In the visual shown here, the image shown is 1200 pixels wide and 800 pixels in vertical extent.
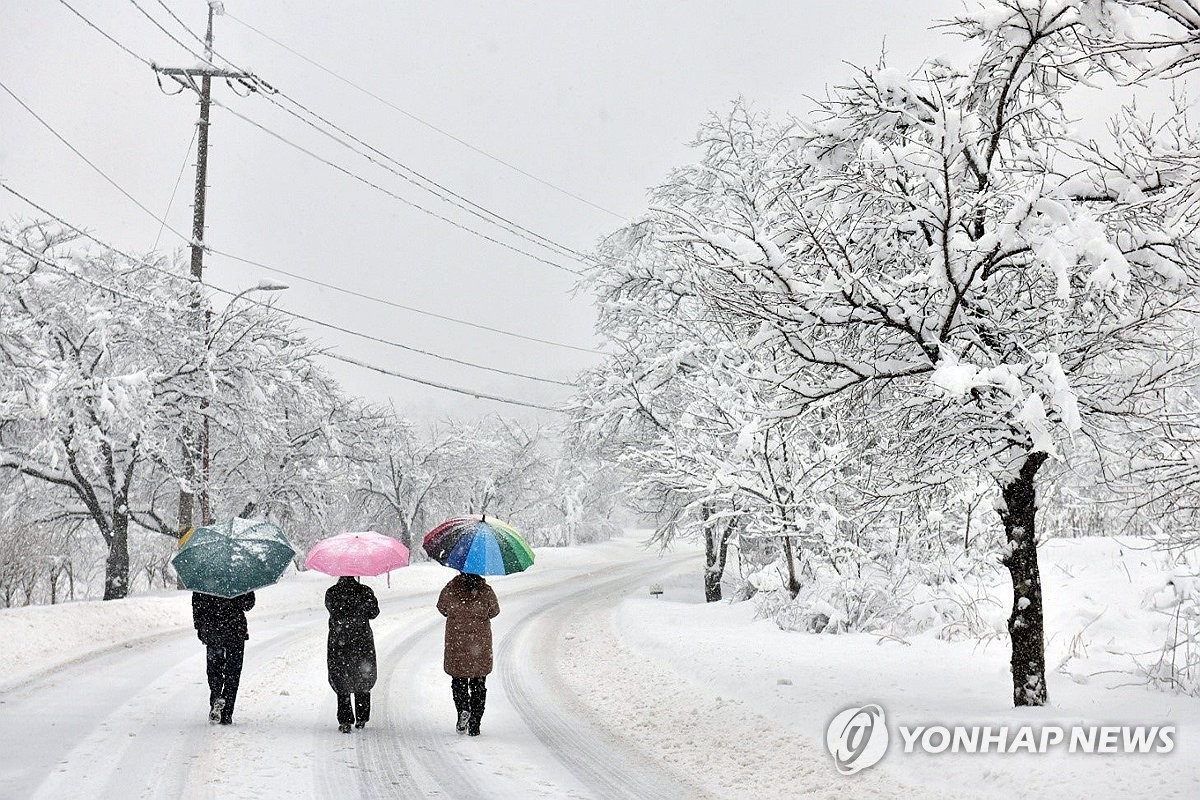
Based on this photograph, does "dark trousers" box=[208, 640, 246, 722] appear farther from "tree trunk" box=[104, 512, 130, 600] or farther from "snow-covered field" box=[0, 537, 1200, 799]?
"tree trunk" box=[104, 512, 130, 600]

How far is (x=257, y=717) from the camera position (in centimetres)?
843

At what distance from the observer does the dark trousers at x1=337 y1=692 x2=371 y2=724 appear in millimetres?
7938

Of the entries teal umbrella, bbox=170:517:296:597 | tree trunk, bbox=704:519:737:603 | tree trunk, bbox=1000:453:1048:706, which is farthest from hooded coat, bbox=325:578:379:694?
tree trunk, bbox=704:519:737:603

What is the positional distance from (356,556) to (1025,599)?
18.2 ft

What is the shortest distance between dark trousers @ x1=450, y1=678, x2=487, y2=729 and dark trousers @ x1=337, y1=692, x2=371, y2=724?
2.68 ft

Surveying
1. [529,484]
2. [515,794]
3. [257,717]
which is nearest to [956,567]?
[515,794]

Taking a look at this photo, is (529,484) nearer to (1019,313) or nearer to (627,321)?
(627,321)

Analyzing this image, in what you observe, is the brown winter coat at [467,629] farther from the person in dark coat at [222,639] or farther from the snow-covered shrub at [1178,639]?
the snow-covered shrub at [1178,639]

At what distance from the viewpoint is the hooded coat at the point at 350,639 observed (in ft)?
25.9

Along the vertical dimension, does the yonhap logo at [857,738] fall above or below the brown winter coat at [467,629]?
below

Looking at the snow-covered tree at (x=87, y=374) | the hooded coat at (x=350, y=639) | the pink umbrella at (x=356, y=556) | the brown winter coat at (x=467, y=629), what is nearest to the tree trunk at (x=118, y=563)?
the snow-covered tree at (x=87, y=374)

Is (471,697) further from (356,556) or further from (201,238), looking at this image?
(201,238)

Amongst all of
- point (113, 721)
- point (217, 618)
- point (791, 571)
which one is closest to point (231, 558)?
point (217, 618)

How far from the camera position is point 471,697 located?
26.7 feet
